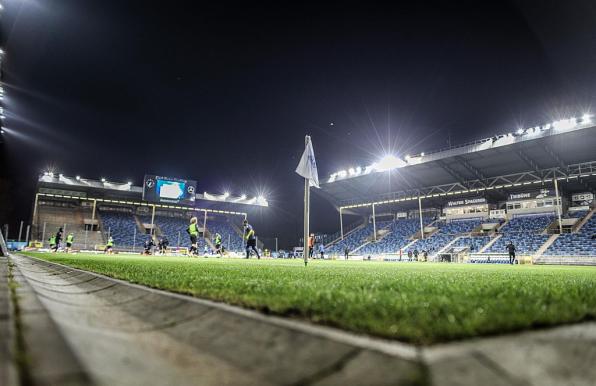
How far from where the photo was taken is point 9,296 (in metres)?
2.62

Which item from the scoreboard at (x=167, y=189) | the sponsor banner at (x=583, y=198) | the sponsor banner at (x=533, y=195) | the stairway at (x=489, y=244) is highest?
the scoreboard at (x=167, y=189)

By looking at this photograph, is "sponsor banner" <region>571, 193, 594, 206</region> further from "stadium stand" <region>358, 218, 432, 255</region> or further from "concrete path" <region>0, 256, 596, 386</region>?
"concrete path" <region>0, 256, 596, 386</region>

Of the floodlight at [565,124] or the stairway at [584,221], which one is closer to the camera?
the floodlight at [565,124]

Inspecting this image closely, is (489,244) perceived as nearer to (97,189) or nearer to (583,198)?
(583,198)

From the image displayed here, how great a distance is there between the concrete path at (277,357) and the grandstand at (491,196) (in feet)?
106

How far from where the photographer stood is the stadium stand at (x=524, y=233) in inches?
1252

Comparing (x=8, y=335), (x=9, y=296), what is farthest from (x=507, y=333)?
(x=9, y=296)

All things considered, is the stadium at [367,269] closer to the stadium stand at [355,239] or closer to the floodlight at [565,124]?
the floodlight at [565,124]

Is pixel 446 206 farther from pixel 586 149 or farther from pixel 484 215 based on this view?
pixel 586 149

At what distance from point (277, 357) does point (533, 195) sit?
43.7m

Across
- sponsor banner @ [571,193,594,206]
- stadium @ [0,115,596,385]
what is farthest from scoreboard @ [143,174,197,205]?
sponsor banner @ [571,193,594,206]

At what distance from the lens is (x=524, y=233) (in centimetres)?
3403

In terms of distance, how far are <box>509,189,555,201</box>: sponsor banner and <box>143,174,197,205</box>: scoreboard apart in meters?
39.8

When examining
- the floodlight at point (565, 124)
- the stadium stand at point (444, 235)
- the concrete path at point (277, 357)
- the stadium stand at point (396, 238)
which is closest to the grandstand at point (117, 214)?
the stadium stand at point (396, 238)
